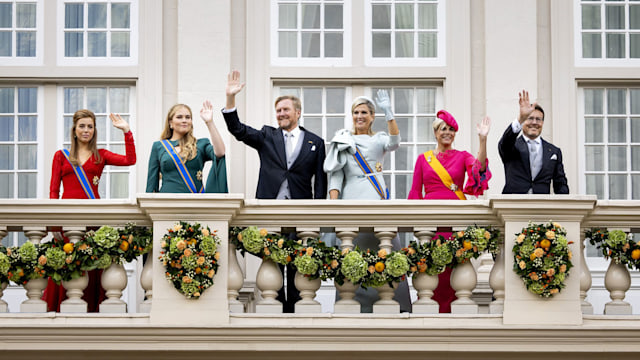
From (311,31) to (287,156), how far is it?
2.99m

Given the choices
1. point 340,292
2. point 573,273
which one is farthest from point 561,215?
point 340,292

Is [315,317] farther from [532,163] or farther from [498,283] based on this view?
[532,163]

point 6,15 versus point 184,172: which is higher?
point 6,15

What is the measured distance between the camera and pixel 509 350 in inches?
417

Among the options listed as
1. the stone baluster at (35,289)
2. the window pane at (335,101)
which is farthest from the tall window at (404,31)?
the stone baluster at (35,289)

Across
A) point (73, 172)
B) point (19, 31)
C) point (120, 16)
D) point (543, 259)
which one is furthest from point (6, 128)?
point (543, 259)

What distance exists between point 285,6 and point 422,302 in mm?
4981

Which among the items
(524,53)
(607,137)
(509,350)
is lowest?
(509,350)

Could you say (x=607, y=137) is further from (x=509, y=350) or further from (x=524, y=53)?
(x=509, y=350)

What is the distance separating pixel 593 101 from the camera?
14.5m

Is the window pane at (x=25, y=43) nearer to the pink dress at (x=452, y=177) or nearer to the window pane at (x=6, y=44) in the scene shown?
the window pane at (x=6, y=44)

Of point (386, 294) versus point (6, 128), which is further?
point (6, 128)

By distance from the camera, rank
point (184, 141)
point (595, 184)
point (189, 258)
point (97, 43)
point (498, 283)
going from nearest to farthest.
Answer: point (189, 258)
point (498, 283)
point (184, 141)
point (595, 184)
point (97, 43)

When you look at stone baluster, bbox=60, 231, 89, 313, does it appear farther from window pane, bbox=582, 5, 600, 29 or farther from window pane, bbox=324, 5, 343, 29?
window pane, bbox=582, 5, 600, 29
